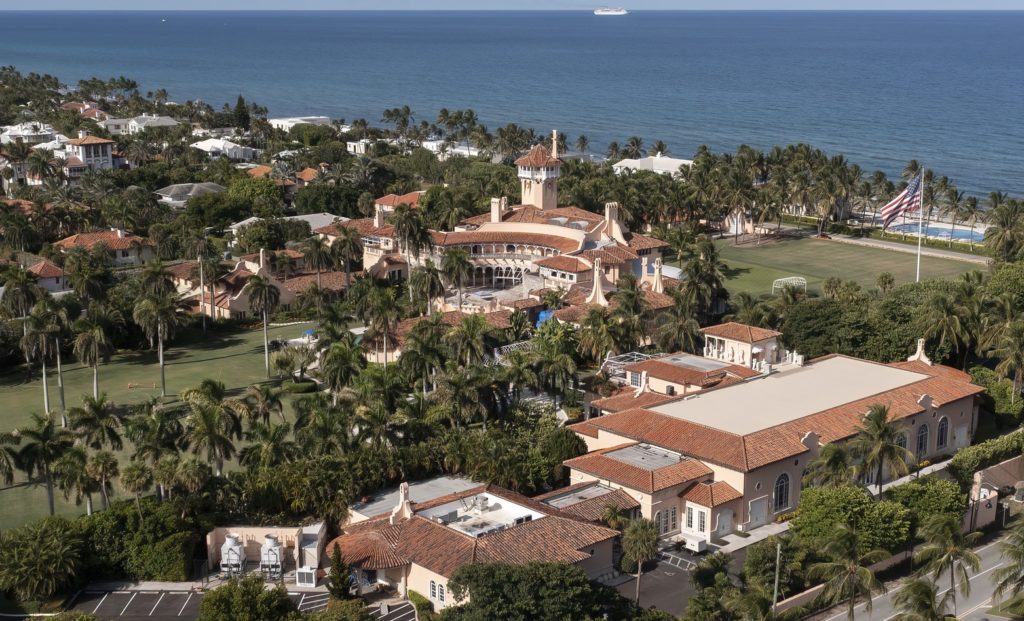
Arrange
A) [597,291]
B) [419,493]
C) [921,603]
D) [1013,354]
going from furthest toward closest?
[597,291] < [1013,354] < [419,493] < [921,603]

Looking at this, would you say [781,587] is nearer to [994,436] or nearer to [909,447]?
[909,447]

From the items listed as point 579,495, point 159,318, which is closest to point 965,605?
point 579,495

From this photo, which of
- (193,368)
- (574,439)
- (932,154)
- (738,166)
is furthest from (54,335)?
(932,154)

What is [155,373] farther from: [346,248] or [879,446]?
[879,446]

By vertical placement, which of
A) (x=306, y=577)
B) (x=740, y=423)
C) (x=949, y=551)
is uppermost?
(x=949, y=551)

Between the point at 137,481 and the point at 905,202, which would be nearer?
the point at 137,481

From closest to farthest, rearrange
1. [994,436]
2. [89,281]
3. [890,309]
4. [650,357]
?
[994,436] < [650,357] < [890,309] < [89,281]
